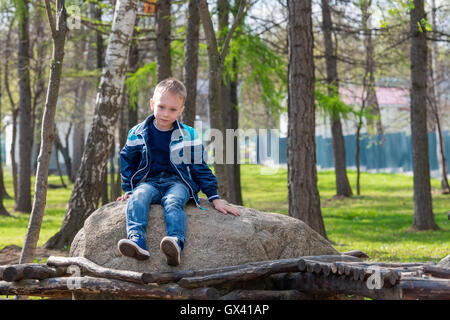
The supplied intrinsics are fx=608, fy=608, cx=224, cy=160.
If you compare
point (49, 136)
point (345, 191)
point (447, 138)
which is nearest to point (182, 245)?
point (49, 136)

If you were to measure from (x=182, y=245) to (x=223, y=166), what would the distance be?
201 inches

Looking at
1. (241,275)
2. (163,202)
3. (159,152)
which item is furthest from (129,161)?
(241,275)

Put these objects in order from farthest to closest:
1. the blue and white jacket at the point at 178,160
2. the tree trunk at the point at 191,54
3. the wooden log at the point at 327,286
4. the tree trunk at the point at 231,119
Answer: the tree trunk at the point at 231,119, the tree trunk at the point at 191,54, the blue and white jacket at the point at 178,160, the wooden log at the point at 327,286

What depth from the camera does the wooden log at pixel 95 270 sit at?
463cm

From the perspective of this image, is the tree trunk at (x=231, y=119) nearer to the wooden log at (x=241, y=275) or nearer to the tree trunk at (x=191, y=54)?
the tree trunk at (x=191, y=54)

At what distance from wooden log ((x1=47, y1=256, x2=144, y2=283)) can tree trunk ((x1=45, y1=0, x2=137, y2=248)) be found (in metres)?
4.87

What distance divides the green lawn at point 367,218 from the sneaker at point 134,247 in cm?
551

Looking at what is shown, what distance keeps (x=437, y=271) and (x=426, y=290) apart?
1.42 ft

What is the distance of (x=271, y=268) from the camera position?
16.1ft

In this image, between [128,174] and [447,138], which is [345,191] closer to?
[447,138]

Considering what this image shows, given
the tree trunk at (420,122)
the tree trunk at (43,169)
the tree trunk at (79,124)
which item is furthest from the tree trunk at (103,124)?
the tree trunk at (79,124)

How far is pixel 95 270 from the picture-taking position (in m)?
4.86

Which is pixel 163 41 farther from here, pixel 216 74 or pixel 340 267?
pixel 340 267

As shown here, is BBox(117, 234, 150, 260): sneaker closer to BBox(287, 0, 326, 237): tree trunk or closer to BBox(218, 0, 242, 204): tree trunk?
BBox(287, 0, 326, 237): tree trunk
